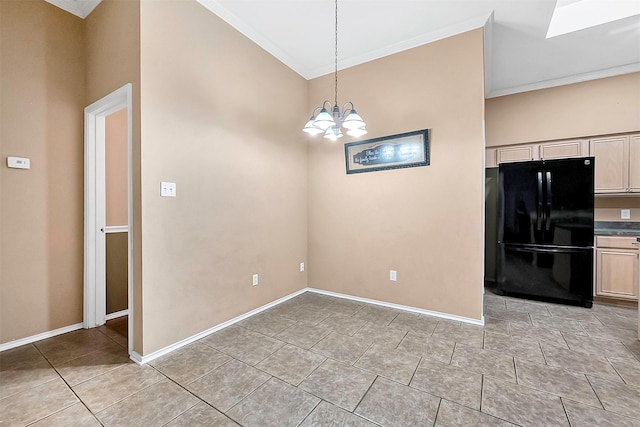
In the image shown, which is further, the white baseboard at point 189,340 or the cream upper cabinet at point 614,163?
the cream upper cabinet at point 614,163

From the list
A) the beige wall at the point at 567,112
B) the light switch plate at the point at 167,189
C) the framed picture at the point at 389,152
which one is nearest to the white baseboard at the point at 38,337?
the light switch plate at the point at 167,189

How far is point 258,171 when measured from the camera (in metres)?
3.00

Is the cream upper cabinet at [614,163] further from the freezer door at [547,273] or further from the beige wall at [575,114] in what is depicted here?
the freezer door at [547,273]

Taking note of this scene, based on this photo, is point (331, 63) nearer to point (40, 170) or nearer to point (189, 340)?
point (40, 170)

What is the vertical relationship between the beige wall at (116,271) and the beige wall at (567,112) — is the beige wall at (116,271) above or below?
below

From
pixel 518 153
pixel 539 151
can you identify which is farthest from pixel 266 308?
pixel 539 151

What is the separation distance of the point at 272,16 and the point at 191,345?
3.13m

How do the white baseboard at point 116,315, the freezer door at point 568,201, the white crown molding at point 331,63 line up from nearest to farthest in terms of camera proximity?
the white crown molding at point 331,63
the white baseboard at point 116,315
the freezer door at point 568,201

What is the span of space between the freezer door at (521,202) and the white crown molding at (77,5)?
485cm

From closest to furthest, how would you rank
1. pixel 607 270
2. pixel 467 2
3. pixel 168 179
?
1. pixel 168 179
2. pixel 467 2
3. pixel 607 270

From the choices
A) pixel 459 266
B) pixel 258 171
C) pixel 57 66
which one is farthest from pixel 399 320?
pixel 57 66

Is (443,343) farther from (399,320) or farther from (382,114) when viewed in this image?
(382,114)

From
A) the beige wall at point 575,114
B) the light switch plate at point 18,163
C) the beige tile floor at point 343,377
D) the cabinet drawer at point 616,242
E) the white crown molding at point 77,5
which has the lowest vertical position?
the beige tile floor at point 343,377

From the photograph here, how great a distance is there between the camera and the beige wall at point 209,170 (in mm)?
2082
